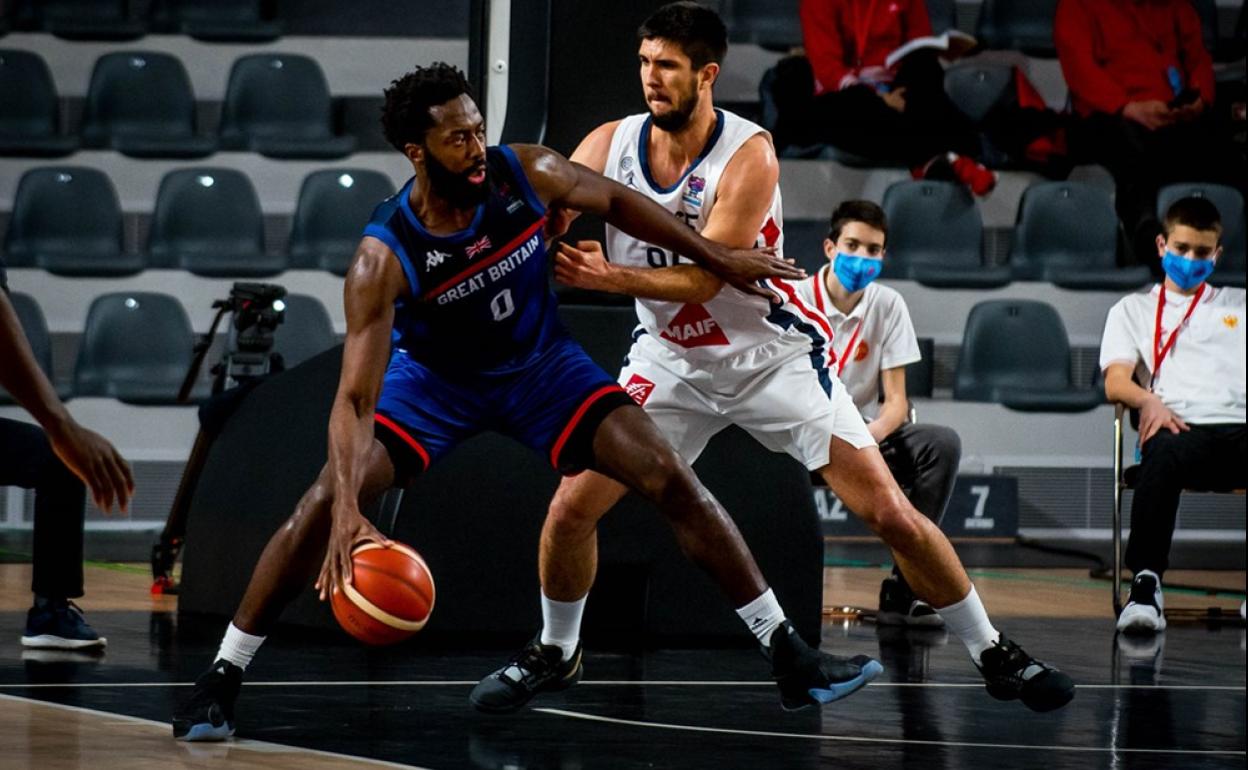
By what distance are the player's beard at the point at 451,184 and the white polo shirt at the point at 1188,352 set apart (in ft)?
13.2

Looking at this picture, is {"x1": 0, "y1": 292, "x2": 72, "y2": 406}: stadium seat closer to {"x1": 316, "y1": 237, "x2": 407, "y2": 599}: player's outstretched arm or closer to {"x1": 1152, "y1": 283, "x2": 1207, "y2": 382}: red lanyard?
{"x1": 1152, "y1": 283, "x2": 1207, "y2": 382}: red lanyard

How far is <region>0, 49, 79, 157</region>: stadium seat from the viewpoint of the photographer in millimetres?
10633

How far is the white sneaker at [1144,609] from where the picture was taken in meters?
7.24

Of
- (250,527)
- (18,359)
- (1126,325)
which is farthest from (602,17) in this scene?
(18,359)

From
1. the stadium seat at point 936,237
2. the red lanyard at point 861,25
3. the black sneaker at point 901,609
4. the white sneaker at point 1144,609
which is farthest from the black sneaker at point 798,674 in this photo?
the red lanyard at point 861,25

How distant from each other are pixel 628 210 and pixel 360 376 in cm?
81

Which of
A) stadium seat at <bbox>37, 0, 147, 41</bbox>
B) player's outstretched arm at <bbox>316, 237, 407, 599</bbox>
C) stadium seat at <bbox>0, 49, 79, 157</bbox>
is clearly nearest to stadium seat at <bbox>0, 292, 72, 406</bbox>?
stadium seat at <bbox>0, 49, 79, 157</bbox>

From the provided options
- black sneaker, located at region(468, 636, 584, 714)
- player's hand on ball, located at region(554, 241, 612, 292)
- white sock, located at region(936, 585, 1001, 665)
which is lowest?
black sneaker, located at region(468, 636, 584, 714)

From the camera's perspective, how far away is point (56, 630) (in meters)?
6.02

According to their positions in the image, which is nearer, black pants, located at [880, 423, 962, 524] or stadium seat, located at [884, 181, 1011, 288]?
black pants, located at [880, 423, 962, 524]

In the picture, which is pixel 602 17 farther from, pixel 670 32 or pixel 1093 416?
pixel 1093 416

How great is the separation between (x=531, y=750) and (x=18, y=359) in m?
1.70

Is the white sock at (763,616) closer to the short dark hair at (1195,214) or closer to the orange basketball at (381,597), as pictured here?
the orange basketball at (381,597)

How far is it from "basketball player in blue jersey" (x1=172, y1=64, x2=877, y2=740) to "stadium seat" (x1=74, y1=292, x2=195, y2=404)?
5.09 meters
